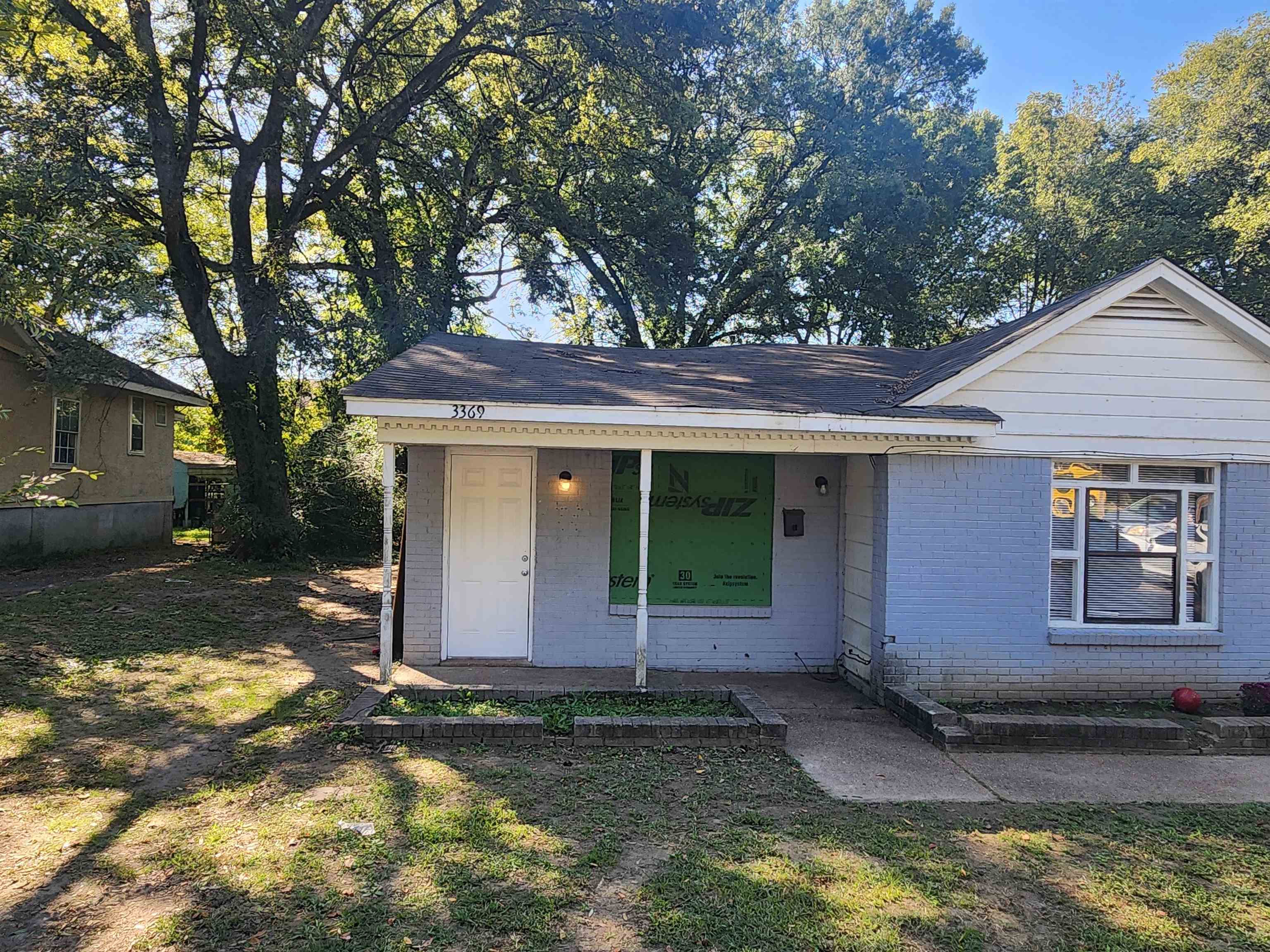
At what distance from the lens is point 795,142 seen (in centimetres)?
2030

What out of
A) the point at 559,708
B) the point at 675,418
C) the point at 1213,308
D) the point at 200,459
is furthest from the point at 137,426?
the point at 1213,308

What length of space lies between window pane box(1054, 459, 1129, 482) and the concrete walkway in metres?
2.61

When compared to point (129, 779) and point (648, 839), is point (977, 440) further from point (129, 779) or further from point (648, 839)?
point (129, 779)

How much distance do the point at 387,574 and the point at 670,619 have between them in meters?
3.09

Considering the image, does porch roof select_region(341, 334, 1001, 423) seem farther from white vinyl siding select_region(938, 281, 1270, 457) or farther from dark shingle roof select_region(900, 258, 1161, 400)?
white vinyl siding select_region(938, 281, 1270, 457)

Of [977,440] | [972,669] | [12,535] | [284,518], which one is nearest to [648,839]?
[972,669]

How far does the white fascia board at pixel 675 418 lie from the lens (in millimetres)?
6141

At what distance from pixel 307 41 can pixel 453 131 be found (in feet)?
15.2

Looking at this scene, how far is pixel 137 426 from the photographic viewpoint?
711 inches

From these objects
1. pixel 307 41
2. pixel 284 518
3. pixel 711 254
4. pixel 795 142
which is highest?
pixel 795 142

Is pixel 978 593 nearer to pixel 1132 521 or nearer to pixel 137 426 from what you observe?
pixel 1132 521

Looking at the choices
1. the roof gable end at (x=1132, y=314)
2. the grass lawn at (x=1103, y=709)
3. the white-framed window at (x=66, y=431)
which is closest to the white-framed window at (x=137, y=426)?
the white-framed window at (x=66, y=431)

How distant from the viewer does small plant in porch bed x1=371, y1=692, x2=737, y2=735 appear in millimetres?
5754

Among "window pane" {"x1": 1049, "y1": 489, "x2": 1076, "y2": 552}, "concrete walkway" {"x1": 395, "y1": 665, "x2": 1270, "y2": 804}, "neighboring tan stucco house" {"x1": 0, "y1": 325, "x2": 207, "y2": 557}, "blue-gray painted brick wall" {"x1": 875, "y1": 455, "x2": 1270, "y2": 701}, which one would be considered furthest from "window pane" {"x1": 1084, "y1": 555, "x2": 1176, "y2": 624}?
"neighboring tan stucco house" {"x1": 0, "y1": 325, "x2": 207, "y2": 557}
